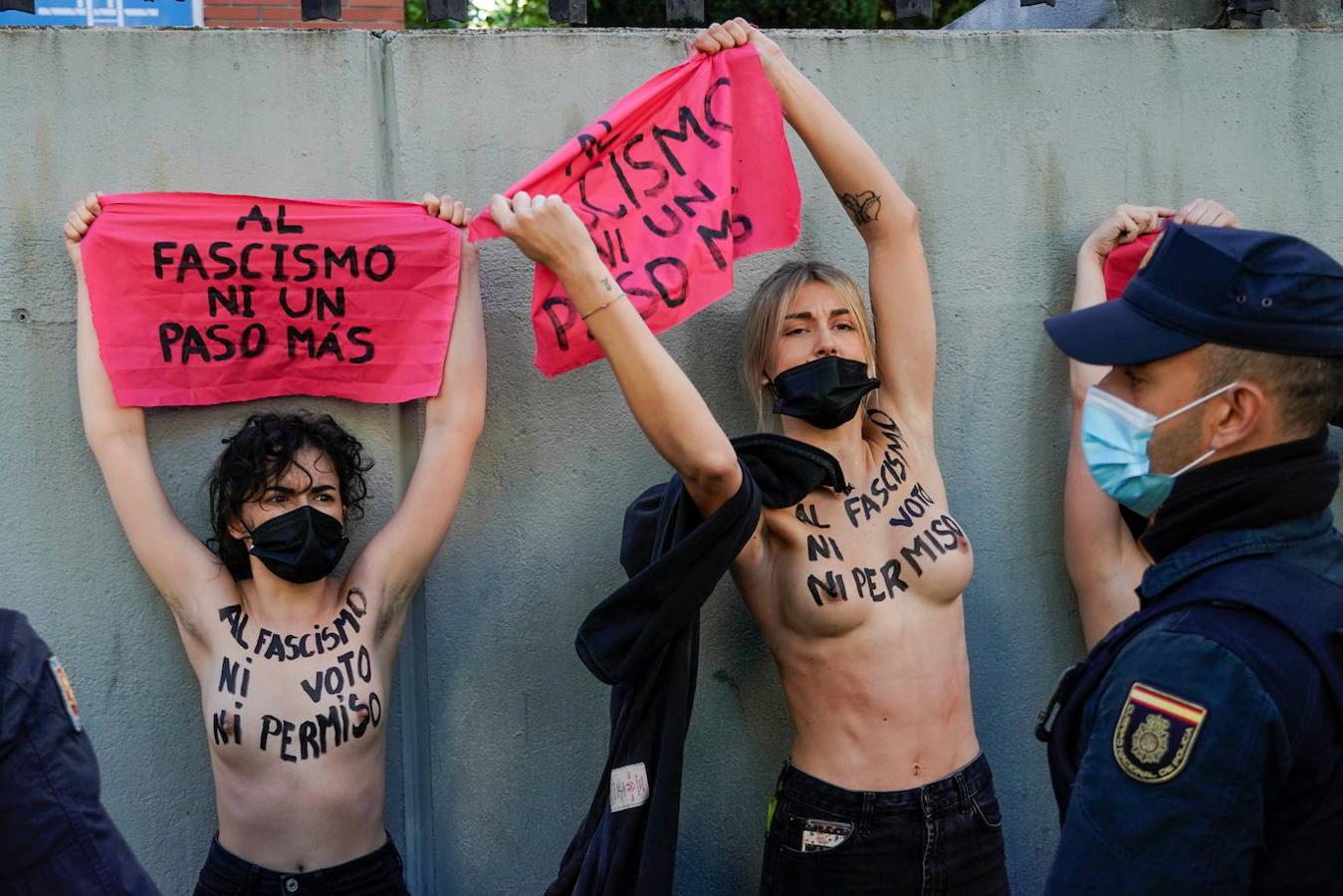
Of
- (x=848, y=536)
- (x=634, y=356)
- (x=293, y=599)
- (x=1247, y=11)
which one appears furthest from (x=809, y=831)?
(x=1247, y=11)

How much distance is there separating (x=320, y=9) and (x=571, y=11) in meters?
0.78

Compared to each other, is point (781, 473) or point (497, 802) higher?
point (781, 473)

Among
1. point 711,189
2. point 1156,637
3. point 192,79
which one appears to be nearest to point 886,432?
point 711,189

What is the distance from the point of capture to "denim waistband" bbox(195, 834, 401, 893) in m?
3.18

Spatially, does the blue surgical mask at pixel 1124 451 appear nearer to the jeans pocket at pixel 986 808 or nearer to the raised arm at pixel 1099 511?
the jeans pocket at pixel 986 808

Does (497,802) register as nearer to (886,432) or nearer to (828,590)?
(828,590)

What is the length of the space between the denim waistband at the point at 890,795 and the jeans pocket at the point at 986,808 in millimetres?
13

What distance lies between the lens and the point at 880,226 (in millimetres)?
3561

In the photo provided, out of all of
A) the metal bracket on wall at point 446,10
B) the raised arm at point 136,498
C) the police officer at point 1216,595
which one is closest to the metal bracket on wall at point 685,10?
the metal bracket on wall at point 446,10

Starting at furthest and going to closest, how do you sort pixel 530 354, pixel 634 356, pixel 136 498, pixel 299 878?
pixel 530 354
pixel 136 498
pixel 299 878
pixel 634 356

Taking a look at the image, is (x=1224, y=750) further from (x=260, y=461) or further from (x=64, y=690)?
(x=260, y=461)

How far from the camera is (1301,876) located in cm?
175

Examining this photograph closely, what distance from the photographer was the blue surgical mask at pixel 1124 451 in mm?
2084

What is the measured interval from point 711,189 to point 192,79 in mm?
1552
